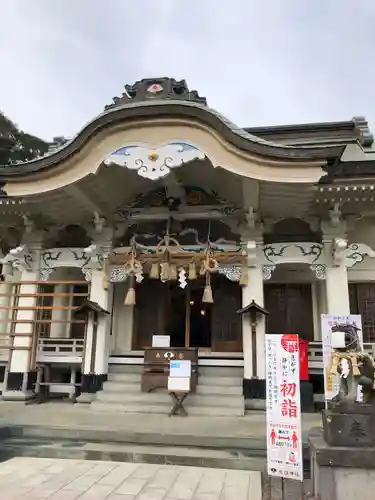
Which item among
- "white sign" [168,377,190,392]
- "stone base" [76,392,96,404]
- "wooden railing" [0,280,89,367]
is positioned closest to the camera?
"white sign" [168,377,190,392]

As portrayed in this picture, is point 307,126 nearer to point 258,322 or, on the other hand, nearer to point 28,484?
point 258,322

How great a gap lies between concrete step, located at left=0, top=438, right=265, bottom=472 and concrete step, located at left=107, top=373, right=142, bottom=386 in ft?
9.25

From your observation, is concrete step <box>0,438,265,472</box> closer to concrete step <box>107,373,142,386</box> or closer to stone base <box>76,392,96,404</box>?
stone base <box>76,392,96,404</box>

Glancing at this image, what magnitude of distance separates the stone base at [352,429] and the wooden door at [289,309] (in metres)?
5.46

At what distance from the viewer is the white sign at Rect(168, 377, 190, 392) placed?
7.28 meters

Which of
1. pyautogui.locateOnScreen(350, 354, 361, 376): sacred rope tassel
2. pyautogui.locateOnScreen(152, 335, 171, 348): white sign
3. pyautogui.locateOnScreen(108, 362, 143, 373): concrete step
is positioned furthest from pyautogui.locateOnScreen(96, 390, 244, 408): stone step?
pyautogui.locateOnScreen(350, 354, 361, 376): sacred rope tassel

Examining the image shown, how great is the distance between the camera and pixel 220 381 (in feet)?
28.2

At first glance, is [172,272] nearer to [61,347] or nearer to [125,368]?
[125,368]

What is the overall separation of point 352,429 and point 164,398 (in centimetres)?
458

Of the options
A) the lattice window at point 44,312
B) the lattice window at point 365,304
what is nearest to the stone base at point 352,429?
the lattice window at point 365,304

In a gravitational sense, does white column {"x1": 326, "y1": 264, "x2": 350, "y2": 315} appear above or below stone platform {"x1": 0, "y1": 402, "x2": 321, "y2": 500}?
above

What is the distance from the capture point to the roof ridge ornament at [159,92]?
8328 mm

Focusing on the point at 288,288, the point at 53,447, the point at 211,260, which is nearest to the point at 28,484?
the point at 53,447

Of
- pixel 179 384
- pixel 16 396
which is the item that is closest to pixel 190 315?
pixel 179 384
